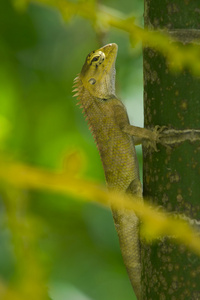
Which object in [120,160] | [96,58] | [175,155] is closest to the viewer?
[175,155]

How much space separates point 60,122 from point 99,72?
219 millimetres

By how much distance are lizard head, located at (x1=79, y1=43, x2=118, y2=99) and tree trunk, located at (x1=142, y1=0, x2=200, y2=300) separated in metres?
0.63

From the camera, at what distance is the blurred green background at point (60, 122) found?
1438 millimetres

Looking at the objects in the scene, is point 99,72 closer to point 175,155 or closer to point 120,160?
point 120,160

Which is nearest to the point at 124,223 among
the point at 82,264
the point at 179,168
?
the point at 82,264

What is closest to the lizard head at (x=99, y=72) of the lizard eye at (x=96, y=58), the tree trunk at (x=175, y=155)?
the lizard eye at (x=96, y=58)

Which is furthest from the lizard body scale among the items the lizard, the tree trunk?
the tree trunk

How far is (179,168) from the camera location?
0.83 meters

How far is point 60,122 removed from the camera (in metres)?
1.58

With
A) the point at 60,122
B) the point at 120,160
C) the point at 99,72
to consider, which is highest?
the point at 99,72

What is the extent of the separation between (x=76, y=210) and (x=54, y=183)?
141 cm

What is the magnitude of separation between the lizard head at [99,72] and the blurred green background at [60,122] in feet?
0.25

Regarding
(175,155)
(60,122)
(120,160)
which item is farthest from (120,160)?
(175,155)

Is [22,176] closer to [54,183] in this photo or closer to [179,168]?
[54,183]
